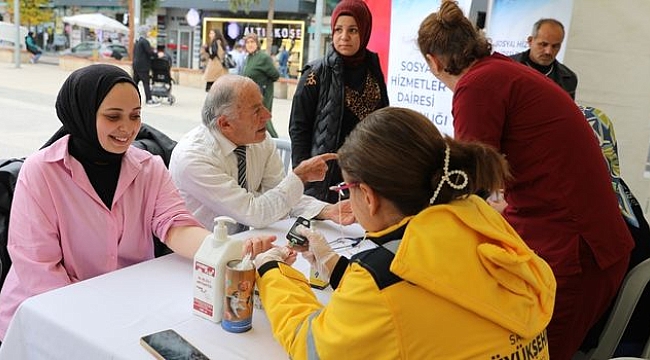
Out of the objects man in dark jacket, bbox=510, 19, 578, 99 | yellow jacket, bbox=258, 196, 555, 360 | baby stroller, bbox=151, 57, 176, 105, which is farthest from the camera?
baby stroller, bbox=151, 57, 176, 105

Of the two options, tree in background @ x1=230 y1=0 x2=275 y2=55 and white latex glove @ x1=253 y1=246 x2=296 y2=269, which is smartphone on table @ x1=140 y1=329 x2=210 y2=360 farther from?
tree in background @ x1=230 y1=0 x2=275 y2=55

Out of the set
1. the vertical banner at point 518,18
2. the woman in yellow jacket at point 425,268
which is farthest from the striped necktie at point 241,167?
the vertical banner at point 518,18

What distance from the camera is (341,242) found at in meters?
1.93

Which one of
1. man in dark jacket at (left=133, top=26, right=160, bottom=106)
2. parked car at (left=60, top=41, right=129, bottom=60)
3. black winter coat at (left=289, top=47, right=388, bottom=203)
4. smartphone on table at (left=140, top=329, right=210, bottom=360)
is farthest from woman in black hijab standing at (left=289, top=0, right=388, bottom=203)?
parked car at (left=60, top=41, right=129, bottom=60)

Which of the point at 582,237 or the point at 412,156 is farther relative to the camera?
the point at 582,237

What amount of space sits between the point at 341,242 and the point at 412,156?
→ 3.19ft

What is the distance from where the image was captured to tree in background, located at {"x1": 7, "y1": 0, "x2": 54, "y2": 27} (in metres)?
15.3

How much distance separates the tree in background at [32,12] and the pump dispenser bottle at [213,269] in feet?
53.0

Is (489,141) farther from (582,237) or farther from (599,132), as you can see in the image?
(599,132)

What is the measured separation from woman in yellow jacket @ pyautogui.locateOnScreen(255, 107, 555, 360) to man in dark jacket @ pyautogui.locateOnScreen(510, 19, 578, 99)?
95.3 inches

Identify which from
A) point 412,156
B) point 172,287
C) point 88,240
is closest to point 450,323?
point 412,156

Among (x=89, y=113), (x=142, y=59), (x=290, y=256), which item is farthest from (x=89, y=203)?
(x=142, y=59)

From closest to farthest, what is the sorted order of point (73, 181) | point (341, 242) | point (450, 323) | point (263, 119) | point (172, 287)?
point (450, 323)
point (172, 287)
point (73, 181)
point (341, 242)
point (263, 119)

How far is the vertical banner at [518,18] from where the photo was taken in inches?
138
